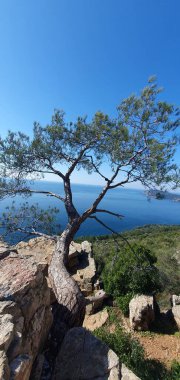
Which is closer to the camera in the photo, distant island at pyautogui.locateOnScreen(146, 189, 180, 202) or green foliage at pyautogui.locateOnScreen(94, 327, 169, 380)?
green foliage at pyautogui.locateOnScreen(94, 327, 169, 380)

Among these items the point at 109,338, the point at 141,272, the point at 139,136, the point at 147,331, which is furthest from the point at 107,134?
the point at 147,331

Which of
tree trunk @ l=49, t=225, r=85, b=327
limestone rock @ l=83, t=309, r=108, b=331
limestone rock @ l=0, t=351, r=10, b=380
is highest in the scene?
limestone rock @ l=0, t=351, r=10, b=380

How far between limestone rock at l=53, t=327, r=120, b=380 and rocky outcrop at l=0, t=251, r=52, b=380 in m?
0.46

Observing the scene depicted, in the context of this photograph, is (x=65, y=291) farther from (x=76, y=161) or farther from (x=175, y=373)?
(x=76, y=161)

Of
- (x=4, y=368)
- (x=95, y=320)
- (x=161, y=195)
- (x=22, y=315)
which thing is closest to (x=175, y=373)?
(x=95, y=320)

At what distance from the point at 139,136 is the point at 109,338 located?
6.95m

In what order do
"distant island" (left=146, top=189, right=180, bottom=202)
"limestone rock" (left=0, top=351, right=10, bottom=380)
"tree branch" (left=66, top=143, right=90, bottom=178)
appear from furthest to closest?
1. "tree branch" (left=66, top=143, right=90, bottom=178)
2. "distant island" (left=146, top=189, right=180, bottom=202)
3. "limestone rock" (left=0, top=351, right=10, bottom=380)

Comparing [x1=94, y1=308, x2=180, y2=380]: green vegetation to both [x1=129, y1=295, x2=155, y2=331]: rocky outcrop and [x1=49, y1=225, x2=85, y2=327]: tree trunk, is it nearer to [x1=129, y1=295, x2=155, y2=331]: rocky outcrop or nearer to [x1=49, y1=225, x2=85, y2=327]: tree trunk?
[x1=129, y1=295, x2=155, y2=331]: rocky outcrop

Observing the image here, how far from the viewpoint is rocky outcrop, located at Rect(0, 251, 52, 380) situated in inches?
114

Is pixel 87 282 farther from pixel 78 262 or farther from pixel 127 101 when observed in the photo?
pixel 127 101

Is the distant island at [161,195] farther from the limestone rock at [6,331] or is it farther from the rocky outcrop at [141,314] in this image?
the limestone rock at [6,331]

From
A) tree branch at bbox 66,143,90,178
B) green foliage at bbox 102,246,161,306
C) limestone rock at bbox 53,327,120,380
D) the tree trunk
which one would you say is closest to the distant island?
tree branch at bbox 66,143,90,178

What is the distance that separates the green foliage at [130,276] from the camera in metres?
11.2

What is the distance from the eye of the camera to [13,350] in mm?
2977
